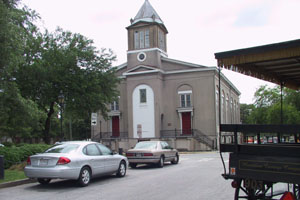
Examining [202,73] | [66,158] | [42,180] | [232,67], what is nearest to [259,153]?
[232,67]

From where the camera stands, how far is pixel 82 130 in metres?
75.4

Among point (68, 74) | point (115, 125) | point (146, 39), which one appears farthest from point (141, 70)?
point (68, 74)

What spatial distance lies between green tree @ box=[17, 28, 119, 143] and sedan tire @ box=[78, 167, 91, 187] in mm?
13549

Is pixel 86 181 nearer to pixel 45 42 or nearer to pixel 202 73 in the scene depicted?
pixel 45 42

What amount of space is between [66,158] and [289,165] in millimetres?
7537

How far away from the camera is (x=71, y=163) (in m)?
11.2

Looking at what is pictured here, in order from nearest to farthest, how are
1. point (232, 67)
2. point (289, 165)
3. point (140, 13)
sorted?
point (289, 165)
point (232, 67)
point (140, 13)

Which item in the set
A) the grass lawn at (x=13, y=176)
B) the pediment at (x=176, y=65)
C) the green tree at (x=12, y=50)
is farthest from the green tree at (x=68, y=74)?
the pediment at (x=176, y=65)

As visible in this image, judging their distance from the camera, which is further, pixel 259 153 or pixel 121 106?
pixel 121 106

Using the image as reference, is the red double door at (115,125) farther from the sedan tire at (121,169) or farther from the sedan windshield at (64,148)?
the sedan windshield at (64,148)

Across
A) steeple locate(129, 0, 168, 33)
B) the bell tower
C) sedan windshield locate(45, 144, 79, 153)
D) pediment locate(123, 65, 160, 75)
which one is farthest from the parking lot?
steeple locate(129, 0, 168, 33)

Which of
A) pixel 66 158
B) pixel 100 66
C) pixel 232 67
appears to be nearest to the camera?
pixel 232 67

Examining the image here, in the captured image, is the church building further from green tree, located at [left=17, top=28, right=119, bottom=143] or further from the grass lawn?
the grass lawn

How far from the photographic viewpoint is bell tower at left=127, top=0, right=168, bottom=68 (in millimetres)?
43656
